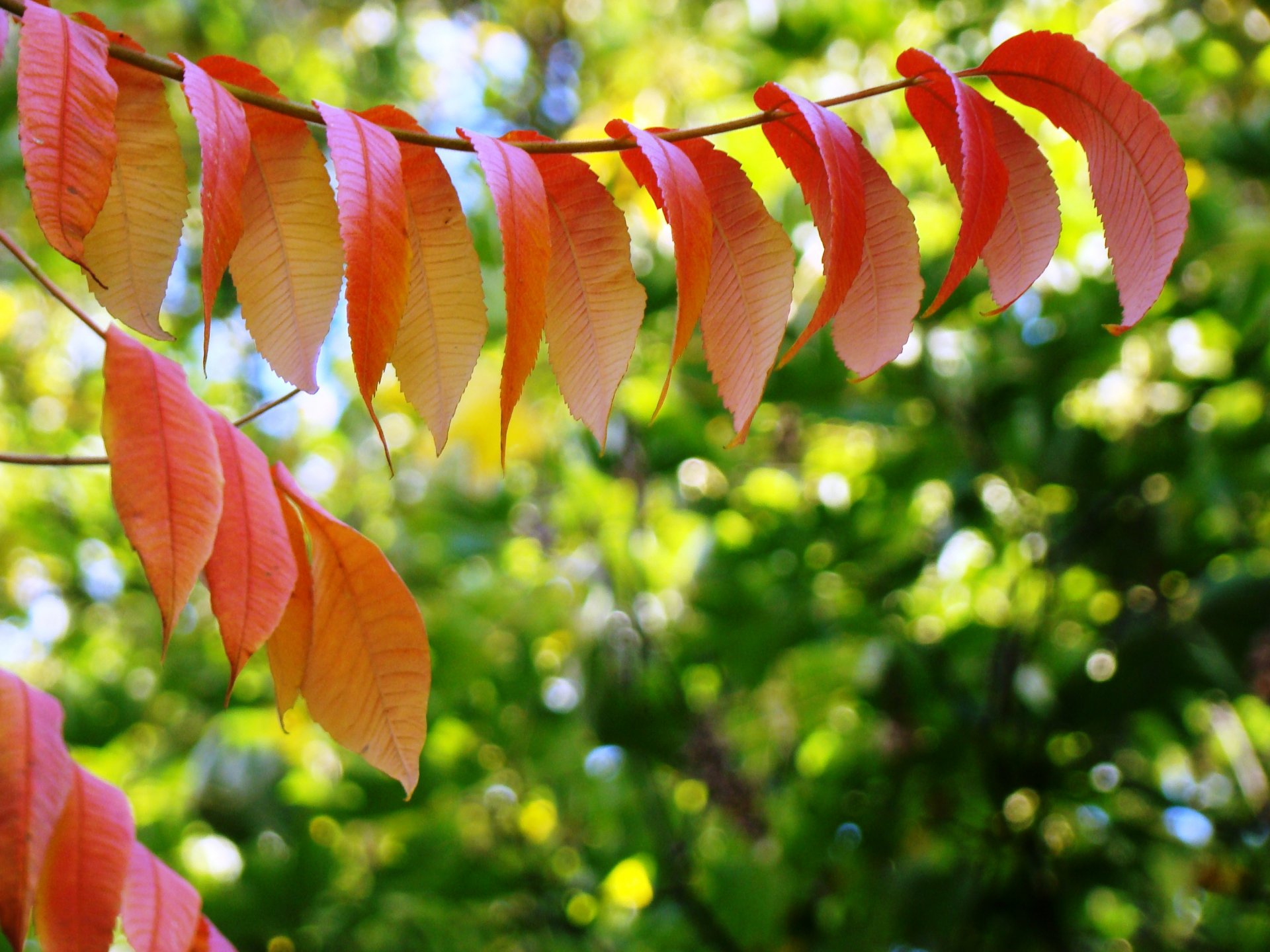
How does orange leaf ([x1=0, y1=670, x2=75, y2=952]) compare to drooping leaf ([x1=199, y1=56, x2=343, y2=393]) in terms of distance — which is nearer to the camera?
orange leaf ([x1=0, y1=670, x2=75, y2=952])

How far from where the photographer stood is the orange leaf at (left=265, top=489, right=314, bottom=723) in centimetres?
52

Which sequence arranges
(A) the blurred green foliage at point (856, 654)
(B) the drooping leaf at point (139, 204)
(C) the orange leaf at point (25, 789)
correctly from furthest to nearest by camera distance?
(A) the blurred green foliage at point (856, 654) → (B) the drooping leaf at point (139, 204) → (C) the orange leaf at point (25, 789)

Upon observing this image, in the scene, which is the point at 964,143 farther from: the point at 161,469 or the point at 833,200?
the point at 161,469

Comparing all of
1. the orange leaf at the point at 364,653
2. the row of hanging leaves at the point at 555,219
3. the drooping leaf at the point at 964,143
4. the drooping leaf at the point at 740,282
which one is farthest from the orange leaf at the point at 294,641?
the drooping leaf at the point at 964,143

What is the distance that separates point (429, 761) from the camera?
189 cm

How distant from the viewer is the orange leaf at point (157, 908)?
493 mm

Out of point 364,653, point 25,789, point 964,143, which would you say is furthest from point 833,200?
point 25,789

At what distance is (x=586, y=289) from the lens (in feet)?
1.75

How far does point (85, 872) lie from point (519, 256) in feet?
1.04

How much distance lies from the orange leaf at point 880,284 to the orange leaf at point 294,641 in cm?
28

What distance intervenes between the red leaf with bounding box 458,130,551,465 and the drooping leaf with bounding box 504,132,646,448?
49 mm

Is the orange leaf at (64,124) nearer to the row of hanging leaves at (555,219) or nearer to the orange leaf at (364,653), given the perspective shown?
the row of hanging leaves at (555,219)

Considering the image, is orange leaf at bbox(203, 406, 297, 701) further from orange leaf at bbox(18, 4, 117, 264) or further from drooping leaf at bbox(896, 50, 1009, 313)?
drooping leaf at bbox(896, 50, 1009, 313)

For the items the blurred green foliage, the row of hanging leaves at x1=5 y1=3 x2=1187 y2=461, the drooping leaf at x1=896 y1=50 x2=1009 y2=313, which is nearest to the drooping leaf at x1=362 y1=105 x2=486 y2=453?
the row of hanging leaves at x1=5 y1=3 x2=1187 y2=461
